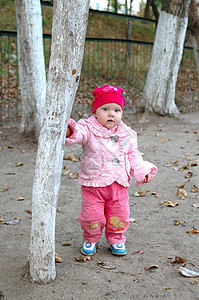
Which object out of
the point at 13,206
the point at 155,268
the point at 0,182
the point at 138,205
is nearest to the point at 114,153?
the point at 155,268

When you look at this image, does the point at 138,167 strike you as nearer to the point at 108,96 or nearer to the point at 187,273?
the point at 108,96

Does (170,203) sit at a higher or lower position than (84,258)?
lower

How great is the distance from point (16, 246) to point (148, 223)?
1359mm

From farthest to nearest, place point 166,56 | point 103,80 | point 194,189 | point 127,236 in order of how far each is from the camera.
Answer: point 103,80
point 166,56
point 194,189
point 127,236

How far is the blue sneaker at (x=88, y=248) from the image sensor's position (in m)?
3.24

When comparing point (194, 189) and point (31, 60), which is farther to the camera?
point (31, 60)

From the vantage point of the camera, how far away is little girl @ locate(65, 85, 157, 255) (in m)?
3.15

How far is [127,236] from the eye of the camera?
3717 millimetres

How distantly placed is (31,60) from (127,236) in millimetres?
3908

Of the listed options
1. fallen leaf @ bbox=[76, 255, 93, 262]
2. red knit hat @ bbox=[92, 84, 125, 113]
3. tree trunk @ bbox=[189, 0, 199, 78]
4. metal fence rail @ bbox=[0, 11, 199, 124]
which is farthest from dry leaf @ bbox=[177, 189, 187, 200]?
tree trunk @ bbox=[189, 0, 199, 78]

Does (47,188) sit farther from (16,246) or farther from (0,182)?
(0,182)

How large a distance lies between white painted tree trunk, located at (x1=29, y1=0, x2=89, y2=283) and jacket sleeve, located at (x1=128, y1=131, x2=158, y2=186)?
82 centimetres

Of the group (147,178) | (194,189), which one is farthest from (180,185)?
(147,178)

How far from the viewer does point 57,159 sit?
2570mm
